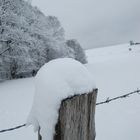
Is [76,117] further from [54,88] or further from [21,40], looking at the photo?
[21,40]

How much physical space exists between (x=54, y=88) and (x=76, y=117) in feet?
0.62

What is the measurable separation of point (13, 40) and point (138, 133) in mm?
10292

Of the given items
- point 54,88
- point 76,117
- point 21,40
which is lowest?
point 76,117

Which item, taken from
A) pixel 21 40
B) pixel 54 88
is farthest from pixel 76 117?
pixel 21 40

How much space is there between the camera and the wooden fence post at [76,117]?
1.06 meters

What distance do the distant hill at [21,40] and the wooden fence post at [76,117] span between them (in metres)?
11.5

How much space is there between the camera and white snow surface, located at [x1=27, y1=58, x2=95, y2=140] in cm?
108

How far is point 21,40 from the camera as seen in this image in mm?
12586

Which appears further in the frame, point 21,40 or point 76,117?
point 21,40

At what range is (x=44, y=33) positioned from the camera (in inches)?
587

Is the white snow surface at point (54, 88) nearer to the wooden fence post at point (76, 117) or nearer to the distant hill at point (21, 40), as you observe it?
the wooden fence post at point (76, 117)

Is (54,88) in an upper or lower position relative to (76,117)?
upper

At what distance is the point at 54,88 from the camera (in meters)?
1.09

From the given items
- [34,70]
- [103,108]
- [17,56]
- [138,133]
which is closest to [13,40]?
[17,56]
